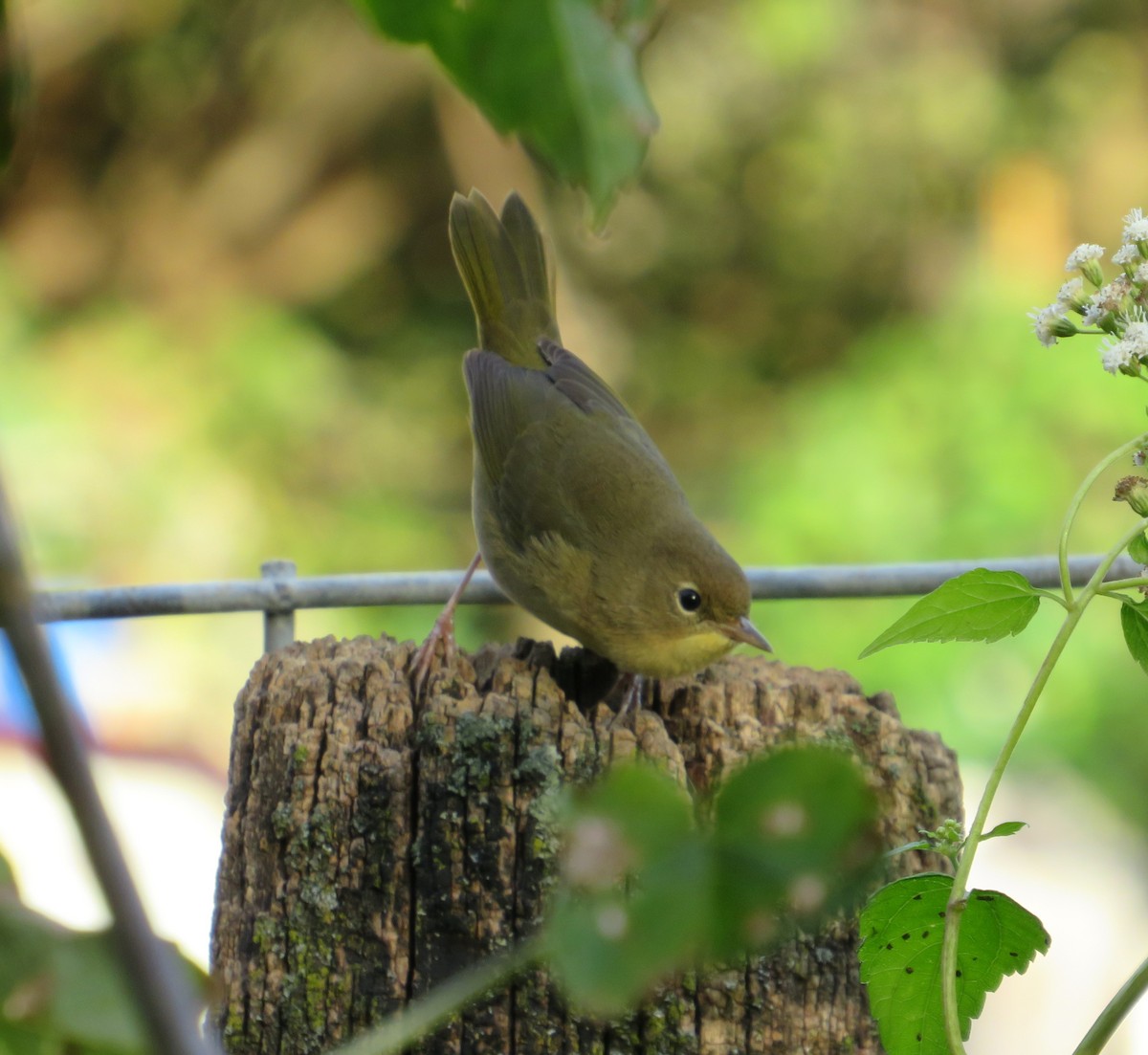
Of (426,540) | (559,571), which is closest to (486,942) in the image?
(559,571)

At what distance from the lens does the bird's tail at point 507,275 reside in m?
3.19

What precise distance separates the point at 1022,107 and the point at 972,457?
2.06 meters

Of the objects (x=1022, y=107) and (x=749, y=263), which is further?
(x=749, y=263)

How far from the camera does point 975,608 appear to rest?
1257mm

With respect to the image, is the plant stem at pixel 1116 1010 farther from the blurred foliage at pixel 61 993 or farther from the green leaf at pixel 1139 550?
the blurred foliage at pixel 61 993

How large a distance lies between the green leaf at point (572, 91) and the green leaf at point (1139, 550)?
3.42ft

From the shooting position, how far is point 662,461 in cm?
291

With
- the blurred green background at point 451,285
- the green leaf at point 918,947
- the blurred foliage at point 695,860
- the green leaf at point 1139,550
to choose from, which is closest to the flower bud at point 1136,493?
the green leaf at point 1139,550

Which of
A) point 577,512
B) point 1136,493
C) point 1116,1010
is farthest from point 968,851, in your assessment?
point 577,512

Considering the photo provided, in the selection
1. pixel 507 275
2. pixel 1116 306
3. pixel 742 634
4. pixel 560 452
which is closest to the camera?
pixel 1116 306

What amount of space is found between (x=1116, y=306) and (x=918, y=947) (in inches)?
25.9

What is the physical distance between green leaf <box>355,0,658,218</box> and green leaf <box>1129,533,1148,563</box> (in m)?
1.04

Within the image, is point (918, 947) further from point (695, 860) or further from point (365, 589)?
point (365, 589)

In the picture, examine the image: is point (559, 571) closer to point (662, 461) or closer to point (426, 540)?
point (662, 461)
